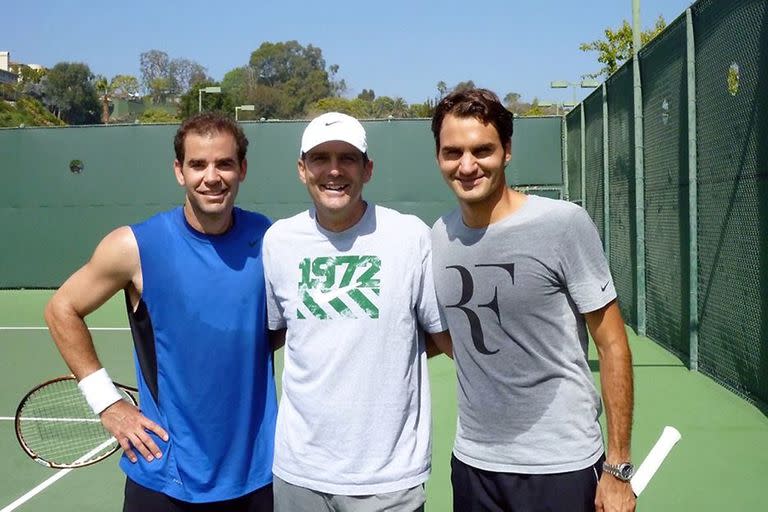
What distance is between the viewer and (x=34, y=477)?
487cm

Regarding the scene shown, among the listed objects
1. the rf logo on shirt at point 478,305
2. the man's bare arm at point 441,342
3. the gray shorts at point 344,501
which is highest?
the rf logo on shirt at point 478,305

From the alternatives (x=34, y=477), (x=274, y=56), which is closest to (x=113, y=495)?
(x=34, y=477)

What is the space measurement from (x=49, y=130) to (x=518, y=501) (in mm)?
14623

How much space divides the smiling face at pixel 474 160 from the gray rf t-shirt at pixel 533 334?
A: 0.09 meters

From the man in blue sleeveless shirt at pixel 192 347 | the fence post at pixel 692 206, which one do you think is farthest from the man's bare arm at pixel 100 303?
the fence post at pixel 692 206

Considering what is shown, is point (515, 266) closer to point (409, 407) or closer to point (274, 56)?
point (409, 407)

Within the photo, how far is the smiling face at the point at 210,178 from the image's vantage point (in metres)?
2.58

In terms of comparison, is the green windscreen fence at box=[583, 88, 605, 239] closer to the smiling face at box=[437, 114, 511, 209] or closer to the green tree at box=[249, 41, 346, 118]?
the smiling face at box=[437, 114, 511, 209]

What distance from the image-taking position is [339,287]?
2.39 meters

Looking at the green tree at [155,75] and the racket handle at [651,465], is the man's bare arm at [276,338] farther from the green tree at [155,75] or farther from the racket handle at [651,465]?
the green tree at [155,75]

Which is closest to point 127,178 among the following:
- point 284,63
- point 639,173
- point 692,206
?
point 639,173

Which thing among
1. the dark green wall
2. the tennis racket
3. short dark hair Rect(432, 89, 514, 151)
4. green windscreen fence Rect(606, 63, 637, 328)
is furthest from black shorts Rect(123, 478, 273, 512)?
the dark green wall

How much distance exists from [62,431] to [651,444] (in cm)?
323

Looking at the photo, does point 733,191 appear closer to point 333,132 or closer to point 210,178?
point 333,132
